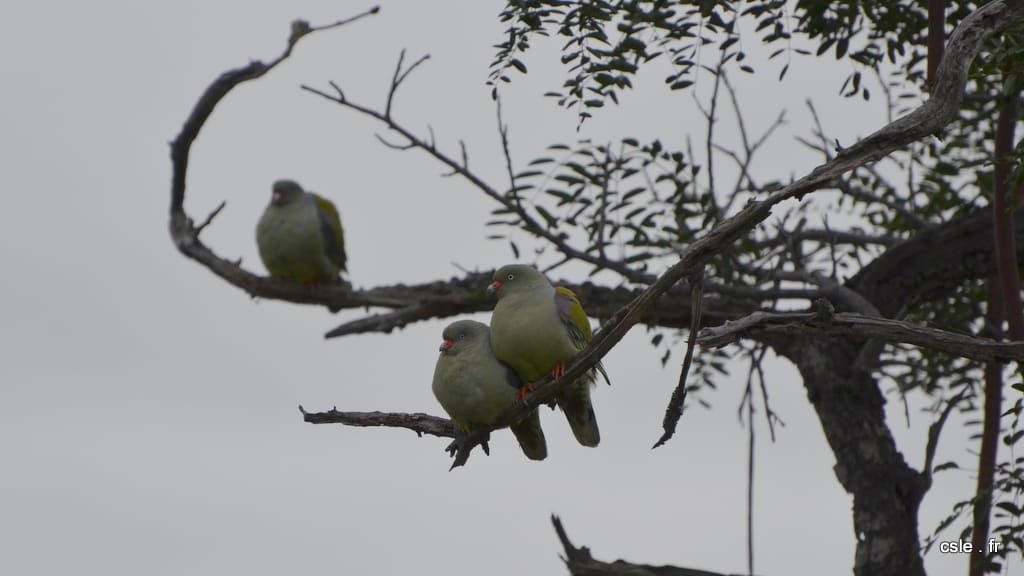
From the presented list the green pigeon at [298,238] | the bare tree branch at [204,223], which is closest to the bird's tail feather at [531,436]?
the bare tree branch at [204,223]

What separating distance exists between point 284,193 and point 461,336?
3.53 metres

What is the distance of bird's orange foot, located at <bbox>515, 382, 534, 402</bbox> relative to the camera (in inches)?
200

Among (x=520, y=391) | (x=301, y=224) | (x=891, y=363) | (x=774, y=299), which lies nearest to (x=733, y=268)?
(x=774, y=299)

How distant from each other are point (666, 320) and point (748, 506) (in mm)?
1810

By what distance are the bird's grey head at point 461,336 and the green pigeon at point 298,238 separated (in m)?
2.90

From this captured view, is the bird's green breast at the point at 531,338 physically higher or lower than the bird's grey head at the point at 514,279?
lower

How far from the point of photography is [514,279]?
5520 millimetres

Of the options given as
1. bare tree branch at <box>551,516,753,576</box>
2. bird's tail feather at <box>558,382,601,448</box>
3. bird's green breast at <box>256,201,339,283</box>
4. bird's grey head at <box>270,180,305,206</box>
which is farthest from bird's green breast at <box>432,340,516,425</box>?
bird's grey head at <box>270,180,305,206</box>

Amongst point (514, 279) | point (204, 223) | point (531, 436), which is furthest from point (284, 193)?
point (531, 436)

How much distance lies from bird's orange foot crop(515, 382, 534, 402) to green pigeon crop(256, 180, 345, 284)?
3.15m

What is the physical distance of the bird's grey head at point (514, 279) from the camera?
5.48 m

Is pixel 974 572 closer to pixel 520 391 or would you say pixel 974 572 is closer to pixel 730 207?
pixel 520 391

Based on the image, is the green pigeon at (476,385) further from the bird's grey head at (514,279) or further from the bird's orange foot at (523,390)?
the bird's grey head at (514,279)

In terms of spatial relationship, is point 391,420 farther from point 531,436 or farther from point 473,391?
point 531,436
